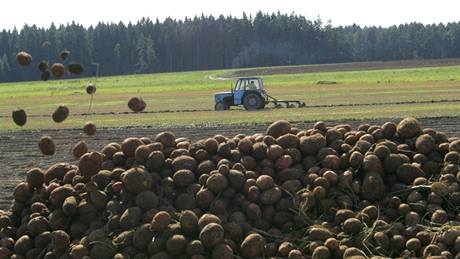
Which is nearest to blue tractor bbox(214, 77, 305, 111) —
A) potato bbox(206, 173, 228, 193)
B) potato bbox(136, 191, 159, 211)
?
potato bbox(206, 173, 228, 193)

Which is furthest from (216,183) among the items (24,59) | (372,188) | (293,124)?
(293,124)

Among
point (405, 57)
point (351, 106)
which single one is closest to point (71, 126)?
point (351, 106)

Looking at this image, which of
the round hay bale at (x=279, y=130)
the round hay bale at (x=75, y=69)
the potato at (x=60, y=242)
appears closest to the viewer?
the potato at (x=60, y=242)

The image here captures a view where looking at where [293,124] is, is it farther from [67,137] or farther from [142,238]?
[142,238]

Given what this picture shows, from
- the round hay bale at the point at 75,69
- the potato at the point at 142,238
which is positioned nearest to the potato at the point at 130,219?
the potato at the point at 142,238

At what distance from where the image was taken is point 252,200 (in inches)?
271

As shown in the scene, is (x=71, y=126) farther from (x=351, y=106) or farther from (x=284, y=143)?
(x=284, y=143)

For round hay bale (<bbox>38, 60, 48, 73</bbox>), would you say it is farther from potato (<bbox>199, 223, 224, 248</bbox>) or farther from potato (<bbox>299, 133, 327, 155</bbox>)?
potato (<bbox>299, 133, 327, 155</bbox>)

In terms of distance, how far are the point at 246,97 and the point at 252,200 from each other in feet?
83.3

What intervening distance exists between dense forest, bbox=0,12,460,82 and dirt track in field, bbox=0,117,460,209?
90079 millimetres

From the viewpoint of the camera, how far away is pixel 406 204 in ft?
22.1

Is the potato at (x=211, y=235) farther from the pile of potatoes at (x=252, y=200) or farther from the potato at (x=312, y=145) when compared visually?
the potato at (x=312, y=145)

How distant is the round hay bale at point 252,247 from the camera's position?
6227 mm

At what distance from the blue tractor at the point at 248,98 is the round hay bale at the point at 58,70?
24.6 meters
